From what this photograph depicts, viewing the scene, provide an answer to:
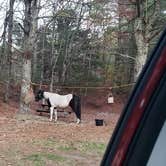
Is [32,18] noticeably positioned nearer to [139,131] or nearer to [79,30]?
[79,30]

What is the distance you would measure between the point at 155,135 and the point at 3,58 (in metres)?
21.3

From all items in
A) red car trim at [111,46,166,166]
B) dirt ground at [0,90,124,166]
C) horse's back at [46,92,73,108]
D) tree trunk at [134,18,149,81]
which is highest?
tree trunk at [134,18,149,81]

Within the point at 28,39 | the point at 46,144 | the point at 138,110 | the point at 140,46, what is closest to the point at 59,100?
the point at 28,39

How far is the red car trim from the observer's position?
106 centimetres

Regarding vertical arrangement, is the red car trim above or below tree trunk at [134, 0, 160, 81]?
below

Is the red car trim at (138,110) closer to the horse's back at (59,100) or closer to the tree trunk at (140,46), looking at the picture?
the tree trunk at (140,46)

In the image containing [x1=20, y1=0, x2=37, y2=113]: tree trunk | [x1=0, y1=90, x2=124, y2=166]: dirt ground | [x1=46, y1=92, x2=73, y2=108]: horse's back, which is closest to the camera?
[x1=0, y1=90, x2=124, y2=166]: dirt ground

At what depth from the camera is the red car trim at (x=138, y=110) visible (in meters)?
1.06

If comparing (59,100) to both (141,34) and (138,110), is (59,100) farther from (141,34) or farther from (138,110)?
(138,110)

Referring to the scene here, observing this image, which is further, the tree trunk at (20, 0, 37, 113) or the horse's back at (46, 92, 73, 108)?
the horse's back at (46, 92, 73, 108)

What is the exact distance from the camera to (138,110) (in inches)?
41.9

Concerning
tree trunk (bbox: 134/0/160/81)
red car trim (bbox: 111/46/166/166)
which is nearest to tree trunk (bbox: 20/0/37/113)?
tree trunk (bbox: 134/0/160/81)

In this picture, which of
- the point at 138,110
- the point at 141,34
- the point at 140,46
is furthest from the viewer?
the point at 141,34

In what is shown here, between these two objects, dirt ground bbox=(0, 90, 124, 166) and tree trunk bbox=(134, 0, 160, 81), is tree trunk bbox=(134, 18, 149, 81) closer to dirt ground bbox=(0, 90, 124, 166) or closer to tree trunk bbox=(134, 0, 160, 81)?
tree trunk bbox=(134, 0, 160, 81)
